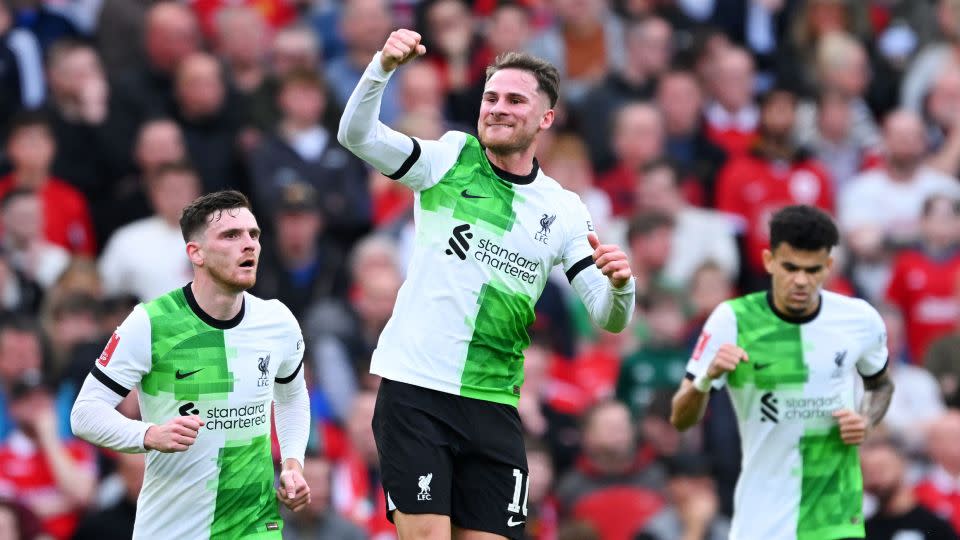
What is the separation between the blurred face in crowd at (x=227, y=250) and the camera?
9492 mm

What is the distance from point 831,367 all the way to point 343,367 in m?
5.20

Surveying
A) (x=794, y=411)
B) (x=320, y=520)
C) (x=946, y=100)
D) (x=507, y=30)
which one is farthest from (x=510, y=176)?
(x=946, y=100)

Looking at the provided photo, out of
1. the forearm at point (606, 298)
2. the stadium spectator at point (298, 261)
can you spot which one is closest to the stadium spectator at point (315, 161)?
the stadium spectator at point (298, 261)

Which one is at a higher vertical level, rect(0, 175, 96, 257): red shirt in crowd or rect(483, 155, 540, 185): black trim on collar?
rect(0, 175, 96, 257): red shirt in crowd

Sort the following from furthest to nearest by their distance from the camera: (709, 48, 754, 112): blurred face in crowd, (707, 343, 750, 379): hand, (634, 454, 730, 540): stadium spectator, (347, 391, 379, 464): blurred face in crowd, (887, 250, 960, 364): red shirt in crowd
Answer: (709, 48, 754, 112): blurred face in crowd, (887, 250, 960, 364): red shirt in crowd, (347, 391, 379, 464): blurred face in crowd, (634, 454, 730, 540): stadium spectator, (707, 343, 750, 379): hand

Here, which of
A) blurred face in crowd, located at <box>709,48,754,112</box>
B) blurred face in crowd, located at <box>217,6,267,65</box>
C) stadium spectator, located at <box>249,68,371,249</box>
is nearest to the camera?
stadium spectator, located at <box>249,68,371,249</box>

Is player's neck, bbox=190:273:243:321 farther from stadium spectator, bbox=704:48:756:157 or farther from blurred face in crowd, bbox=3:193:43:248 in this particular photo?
stadium spectator, bbox=704:48:756:157

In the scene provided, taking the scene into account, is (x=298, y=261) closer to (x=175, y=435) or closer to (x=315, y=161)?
(x=315, y=161)

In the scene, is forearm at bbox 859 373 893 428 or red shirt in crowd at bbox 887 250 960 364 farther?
red shirt in crowd at bbox 887 250 960 364

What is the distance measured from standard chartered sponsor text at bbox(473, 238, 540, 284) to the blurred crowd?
4040 millimetres

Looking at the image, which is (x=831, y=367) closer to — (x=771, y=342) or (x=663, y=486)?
(x=771, y=342)

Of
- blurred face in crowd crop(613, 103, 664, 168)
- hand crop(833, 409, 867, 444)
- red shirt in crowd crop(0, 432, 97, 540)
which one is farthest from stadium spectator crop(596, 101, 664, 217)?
hand crop(833, 409, 867, 444)

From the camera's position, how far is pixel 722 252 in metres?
16.4

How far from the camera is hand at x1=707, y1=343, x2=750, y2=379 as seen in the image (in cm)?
1032
